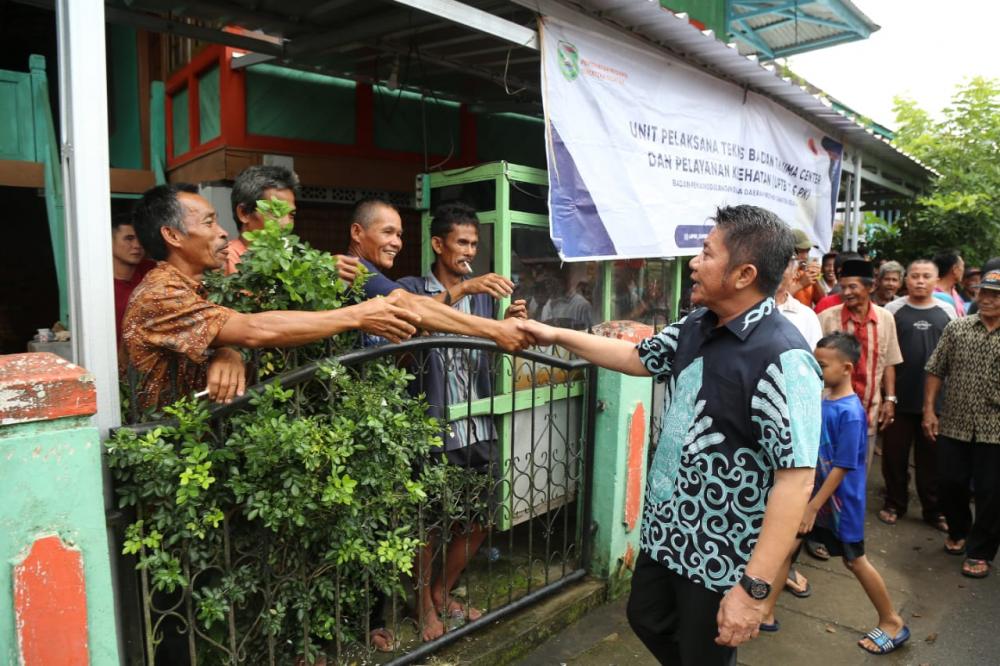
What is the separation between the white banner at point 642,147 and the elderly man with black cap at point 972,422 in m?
1.82

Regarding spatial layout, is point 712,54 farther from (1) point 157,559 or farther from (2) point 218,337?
(1) point 157,559

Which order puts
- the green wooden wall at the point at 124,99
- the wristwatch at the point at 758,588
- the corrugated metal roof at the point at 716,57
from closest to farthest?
the wristwatch at the point at 758,588, the corrugated metal roof at the point at 716,57, the green wooden wall at the point at 124,99

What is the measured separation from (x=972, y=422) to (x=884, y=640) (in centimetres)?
176

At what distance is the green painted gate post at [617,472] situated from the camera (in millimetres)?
3688

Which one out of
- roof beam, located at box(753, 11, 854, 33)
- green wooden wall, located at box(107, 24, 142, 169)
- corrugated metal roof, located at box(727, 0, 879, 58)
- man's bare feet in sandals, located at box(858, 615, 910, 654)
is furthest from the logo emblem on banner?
roof beam, located at box(753, 11, 854, 33)

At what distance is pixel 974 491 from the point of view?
172 inches

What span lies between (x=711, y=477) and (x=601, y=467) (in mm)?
1716

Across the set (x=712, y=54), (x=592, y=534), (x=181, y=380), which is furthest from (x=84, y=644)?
(x=712, y=54)

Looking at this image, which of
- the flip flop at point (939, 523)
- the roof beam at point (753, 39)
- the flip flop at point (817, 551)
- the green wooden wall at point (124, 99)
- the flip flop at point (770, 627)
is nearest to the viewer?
the flip flop at point (770, 627)

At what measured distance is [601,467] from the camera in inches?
147

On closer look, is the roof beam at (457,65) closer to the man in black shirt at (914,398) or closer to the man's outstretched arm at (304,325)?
the man's outstretched arm at (304,325)

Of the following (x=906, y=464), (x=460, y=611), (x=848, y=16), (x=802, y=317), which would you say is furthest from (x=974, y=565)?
(x=848, y=16)

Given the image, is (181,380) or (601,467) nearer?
(181,380)

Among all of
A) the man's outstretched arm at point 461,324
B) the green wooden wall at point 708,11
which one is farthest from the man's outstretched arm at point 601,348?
the green wooden wall at point 708,11
